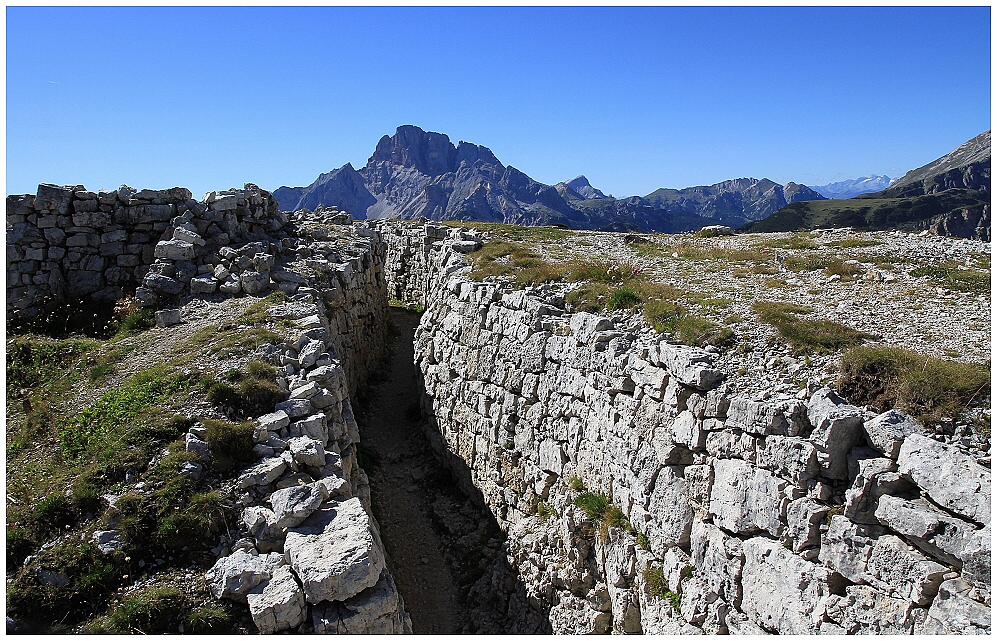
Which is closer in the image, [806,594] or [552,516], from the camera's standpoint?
[806,594]

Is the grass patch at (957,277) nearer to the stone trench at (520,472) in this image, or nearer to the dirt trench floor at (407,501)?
the stone trench at (520,472)

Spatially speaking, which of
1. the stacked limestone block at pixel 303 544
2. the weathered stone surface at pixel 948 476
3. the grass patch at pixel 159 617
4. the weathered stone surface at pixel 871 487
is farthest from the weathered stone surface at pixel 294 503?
the weathered stone surface at pixel 948 476

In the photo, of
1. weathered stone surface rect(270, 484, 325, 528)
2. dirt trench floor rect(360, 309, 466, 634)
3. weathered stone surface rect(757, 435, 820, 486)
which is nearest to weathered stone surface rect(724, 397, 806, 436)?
weathered stone surface rect(757, 435, 820, 486)

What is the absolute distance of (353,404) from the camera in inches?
985

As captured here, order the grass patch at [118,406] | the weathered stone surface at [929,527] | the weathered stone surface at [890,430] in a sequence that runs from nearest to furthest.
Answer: the weathered stone surface at [929,527] < the weathered stone surface at [890,430] < the grass patch at [118,406]

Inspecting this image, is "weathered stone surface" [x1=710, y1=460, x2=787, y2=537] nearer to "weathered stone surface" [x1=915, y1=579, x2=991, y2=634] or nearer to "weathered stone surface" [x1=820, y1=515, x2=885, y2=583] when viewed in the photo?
"weathered stone surface" [x1=820, y1=515, x2=885, y2=583]

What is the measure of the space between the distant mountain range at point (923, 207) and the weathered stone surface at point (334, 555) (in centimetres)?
9134

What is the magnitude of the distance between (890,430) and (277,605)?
1014cm

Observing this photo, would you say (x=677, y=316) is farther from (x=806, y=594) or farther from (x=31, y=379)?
(x=31, y=379)

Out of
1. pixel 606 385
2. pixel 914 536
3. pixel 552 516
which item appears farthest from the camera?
pixel 552 516

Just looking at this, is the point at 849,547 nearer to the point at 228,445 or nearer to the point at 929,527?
the point at 929,527

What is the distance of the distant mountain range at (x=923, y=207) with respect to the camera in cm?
10300

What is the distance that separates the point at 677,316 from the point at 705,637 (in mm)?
7860

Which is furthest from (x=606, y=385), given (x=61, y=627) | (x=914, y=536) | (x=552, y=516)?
(x=61, y=627)
